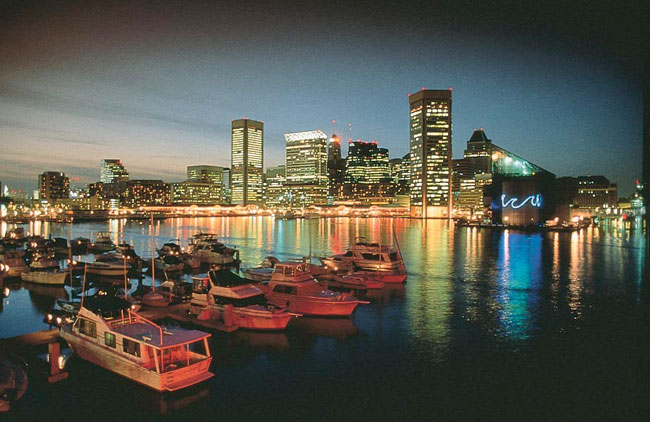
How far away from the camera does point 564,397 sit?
13883mm

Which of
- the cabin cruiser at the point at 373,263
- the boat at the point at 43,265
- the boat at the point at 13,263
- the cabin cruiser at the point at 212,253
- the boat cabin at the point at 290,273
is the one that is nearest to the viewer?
the boat cabin at the point at 290,273

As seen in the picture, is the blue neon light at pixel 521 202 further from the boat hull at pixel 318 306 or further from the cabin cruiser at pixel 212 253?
the boat hull at pixel 318 306

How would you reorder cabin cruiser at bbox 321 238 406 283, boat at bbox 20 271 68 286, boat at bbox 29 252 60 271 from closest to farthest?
boat at bbox 20 271 68 286 < boat at bbox 29 252 60 271 < cabin cruiser at bbox 321 238 406 283

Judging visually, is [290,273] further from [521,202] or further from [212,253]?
[521,202]

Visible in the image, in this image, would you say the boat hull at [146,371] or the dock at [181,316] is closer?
the boat hull at [146,371]

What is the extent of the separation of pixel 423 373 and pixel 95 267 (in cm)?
3186

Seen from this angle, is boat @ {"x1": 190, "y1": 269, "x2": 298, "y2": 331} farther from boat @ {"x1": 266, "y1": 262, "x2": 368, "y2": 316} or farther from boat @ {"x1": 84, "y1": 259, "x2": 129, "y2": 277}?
boat @ {"x1": 84, "y1": 259, "x2": 129, "y2": 277}

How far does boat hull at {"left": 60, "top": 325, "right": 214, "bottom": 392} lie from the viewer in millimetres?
13258

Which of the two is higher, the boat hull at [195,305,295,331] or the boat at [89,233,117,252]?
the boat at [89,233,117,252]

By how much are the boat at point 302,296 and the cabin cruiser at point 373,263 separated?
34.7 feet

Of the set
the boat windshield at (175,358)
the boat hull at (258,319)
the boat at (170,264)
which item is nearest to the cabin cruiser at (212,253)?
the boat at (170,264)

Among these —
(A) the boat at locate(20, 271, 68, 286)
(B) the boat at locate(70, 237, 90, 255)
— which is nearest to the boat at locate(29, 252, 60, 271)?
(A) the boat at locate(20, 271, 68, 286)

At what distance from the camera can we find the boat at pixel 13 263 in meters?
34.0

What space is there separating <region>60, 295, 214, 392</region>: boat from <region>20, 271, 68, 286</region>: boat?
18.6 metres
